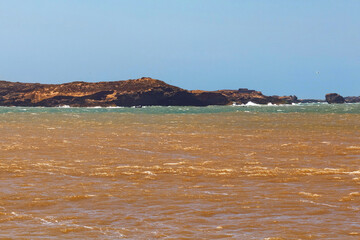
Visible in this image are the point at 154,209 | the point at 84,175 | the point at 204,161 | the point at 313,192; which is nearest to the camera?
the point at 154,209

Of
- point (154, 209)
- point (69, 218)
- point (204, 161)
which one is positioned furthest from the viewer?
point (204, 161)

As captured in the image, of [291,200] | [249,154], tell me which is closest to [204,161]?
[249,154]

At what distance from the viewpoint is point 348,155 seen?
19.2m

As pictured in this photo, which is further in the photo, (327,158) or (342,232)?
(327,158)

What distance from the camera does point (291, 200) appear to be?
1056 cm

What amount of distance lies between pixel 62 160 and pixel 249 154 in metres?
6.76

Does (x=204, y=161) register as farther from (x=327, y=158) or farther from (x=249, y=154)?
(x=327, y=158)

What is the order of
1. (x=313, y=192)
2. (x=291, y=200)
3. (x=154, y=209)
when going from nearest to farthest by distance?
(x=154, y=209) < (x=291, y=200) < (x=313, y=192)

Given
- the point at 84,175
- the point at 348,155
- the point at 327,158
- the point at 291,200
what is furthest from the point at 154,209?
the point at 348,155

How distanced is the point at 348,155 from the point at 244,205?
33.9 ft

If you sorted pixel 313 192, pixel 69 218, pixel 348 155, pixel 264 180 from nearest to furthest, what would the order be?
pixel 69 218
pixel 313 192
pixel 264 180
pixel 348 155

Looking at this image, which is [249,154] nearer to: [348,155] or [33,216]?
[348,155]

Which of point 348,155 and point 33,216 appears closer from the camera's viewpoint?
point 33,216

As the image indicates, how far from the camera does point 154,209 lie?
980 centimetres
